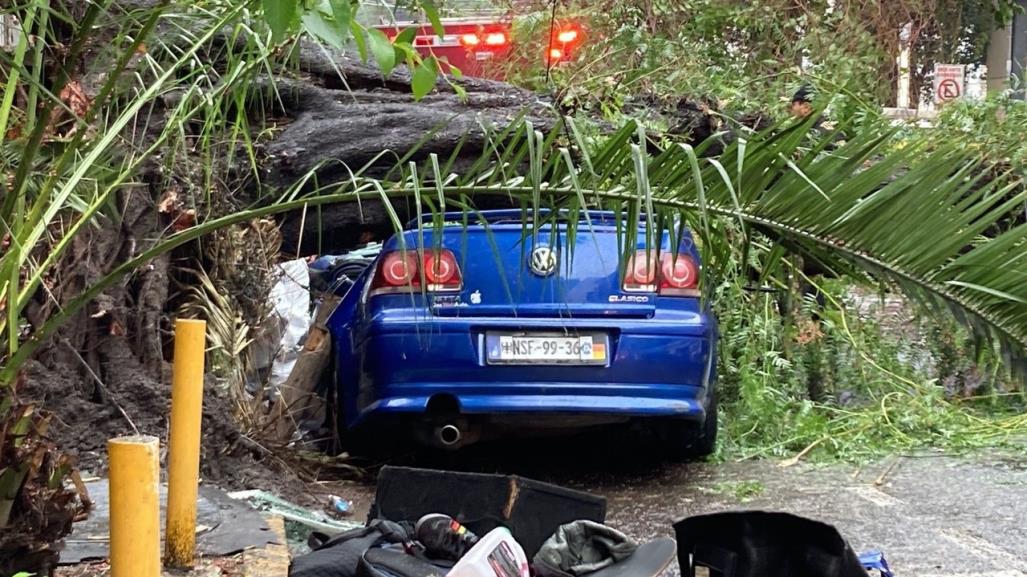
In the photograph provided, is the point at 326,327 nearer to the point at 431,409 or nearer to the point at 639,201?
the point at 431,409

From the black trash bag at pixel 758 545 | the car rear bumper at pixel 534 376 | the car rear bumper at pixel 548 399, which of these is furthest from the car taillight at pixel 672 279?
the black trash bag at pixel 758 545

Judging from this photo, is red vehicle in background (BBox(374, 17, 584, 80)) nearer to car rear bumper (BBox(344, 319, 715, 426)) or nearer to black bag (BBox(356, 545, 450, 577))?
car rear bumper (BBox(344, 319, 715, 426))

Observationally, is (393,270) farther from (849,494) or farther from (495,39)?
(495,39)

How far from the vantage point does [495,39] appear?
471 inches

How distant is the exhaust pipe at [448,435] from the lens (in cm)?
565

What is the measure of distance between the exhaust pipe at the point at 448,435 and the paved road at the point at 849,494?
1.55ft

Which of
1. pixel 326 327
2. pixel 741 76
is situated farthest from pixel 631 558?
pixel 741 76

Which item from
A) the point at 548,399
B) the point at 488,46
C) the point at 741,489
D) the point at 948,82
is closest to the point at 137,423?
the point at 548,399

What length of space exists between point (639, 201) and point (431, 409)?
9.94 feet

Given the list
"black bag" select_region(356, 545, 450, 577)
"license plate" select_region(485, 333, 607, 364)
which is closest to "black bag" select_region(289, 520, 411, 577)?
"black bag" select_region(356, 545, 450, 577)

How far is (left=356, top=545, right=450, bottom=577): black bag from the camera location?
3393 millimetres

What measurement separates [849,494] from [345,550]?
308 cm

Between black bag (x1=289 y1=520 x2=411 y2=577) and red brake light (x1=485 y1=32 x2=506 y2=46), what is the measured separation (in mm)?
8776

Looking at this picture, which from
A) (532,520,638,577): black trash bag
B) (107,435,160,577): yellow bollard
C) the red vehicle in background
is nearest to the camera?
(107,435,160,577): yellow bollard
